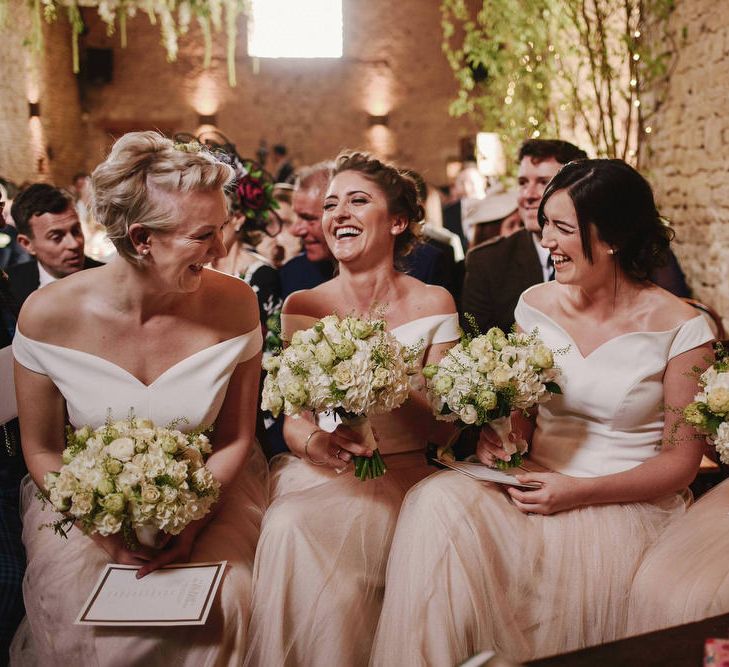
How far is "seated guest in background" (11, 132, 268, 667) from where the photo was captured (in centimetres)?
205

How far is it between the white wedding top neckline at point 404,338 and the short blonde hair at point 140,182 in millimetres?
714

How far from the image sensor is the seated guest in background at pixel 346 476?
6.96 feet

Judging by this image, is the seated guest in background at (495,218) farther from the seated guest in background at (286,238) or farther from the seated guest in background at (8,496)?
the seated guest in background at (8,496)

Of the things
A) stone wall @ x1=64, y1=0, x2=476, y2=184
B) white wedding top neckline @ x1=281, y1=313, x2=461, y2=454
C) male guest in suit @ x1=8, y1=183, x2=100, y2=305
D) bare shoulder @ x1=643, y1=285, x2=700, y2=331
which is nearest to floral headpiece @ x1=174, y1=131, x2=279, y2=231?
male guest in suit @ x1=8, y1=183, x2=100, y2=305

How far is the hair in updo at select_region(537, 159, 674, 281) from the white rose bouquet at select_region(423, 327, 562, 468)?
1.55ft

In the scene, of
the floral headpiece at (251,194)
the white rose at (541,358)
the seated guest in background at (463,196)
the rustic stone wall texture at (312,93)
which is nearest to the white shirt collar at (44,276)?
the floral headpiece at (251,194)

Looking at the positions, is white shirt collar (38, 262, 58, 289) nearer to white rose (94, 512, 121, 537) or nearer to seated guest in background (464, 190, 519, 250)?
white rose (94, 512, 121, 537)

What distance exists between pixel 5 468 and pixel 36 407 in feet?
1.43

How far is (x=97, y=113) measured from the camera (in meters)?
15.1

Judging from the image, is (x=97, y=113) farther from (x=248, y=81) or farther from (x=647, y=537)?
(x=647, y=537)

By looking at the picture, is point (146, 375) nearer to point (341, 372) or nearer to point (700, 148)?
point (341, 372)

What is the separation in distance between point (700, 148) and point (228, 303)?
3465 millimetres

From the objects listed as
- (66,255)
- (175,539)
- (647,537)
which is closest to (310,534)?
(175,539)

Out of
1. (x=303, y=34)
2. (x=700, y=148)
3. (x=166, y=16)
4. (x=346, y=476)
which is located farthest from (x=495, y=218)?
(x=303, y=34)
